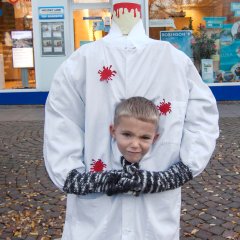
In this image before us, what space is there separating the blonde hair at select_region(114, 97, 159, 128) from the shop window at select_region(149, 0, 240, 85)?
9135 millimetres

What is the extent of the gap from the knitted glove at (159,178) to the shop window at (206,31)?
361 inches

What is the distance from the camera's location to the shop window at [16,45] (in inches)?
430

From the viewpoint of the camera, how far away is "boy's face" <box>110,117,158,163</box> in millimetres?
1970

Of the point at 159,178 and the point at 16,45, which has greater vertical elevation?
the point at 16,45

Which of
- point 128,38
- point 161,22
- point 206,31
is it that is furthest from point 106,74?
point 206,31

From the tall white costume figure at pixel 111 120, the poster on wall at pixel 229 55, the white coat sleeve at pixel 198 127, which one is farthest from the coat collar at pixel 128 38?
the poster on wall at pixel 229 55

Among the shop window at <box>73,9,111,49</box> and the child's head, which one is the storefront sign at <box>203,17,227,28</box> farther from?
the child's head

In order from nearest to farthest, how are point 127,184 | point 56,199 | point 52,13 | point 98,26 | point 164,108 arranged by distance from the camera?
point 127,184, point 164,108, point 56,199, point 52,13, point 98,26

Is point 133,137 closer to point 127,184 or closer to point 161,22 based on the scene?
point 127,184

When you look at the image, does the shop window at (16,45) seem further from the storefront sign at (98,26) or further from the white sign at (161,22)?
the white sign at (161,22)

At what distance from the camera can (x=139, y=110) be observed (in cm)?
196

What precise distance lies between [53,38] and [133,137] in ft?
29.5

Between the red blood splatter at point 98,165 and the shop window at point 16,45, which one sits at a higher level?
the shop window at point 16,45

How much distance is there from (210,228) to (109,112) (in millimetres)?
2261
